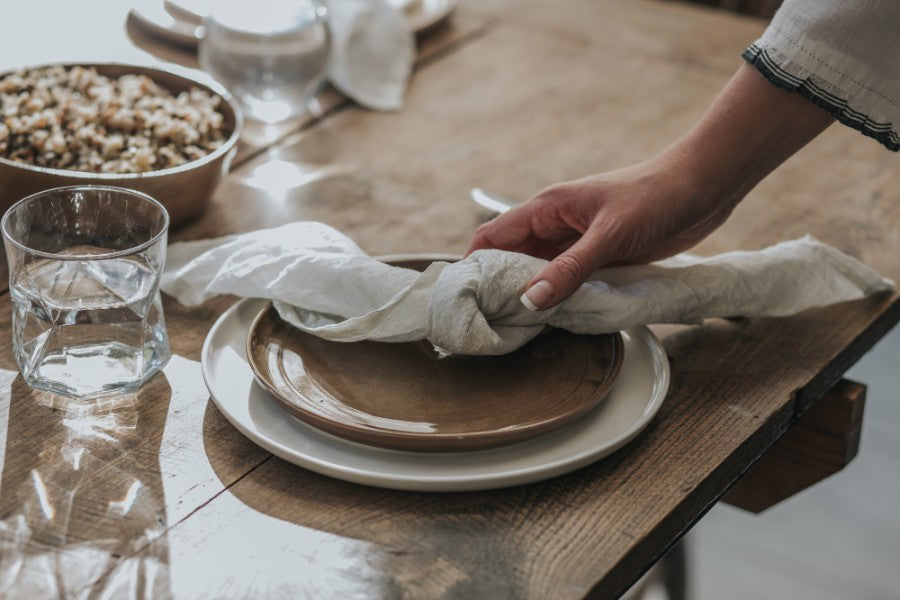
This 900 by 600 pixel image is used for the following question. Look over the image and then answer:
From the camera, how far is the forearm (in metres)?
0.89

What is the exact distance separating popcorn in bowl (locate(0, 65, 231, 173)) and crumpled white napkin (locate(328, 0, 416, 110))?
0.28m

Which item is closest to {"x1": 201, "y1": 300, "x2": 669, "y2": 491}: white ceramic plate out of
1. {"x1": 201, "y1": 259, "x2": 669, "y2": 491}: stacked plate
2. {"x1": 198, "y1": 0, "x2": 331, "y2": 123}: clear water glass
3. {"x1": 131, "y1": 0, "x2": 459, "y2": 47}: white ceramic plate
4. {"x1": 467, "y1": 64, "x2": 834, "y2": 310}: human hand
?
{"x1": 201, "y1": 259, "x2": 669, "y2": 491}: stacked plate

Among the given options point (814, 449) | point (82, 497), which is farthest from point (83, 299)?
point (814, 449)

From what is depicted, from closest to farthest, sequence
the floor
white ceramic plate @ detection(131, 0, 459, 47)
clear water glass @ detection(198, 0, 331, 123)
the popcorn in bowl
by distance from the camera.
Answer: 1. the popcorn in bowl
2. clear water glass @ detection(198, 0, 331, 123)
3. white ceramic plate @ detection(131, 0, 459, 47)
4. the floor

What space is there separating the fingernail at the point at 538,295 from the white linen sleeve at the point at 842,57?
0.26m

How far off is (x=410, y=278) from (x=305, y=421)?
0.16 metres

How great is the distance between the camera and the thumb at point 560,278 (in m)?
0.80

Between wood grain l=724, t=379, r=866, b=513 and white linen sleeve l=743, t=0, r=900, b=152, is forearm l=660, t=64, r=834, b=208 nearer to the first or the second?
white linen sleeve l=743, t=0, r=900, b=152

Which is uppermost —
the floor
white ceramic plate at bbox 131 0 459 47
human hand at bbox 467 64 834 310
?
human hand at bbox 467 64 834 310

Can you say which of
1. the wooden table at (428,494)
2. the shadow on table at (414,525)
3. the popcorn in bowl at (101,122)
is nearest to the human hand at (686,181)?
the wooden table at (428,494)

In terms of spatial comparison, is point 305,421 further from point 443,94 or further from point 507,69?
point 507,69

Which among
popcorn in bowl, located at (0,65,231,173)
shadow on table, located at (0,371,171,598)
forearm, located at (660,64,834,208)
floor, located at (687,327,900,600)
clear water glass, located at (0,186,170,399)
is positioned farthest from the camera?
floor, located at (687,327,900,600)

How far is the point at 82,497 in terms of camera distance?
697mm

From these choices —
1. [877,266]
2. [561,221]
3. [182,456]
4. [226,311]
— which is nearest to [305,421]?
[182,456]
